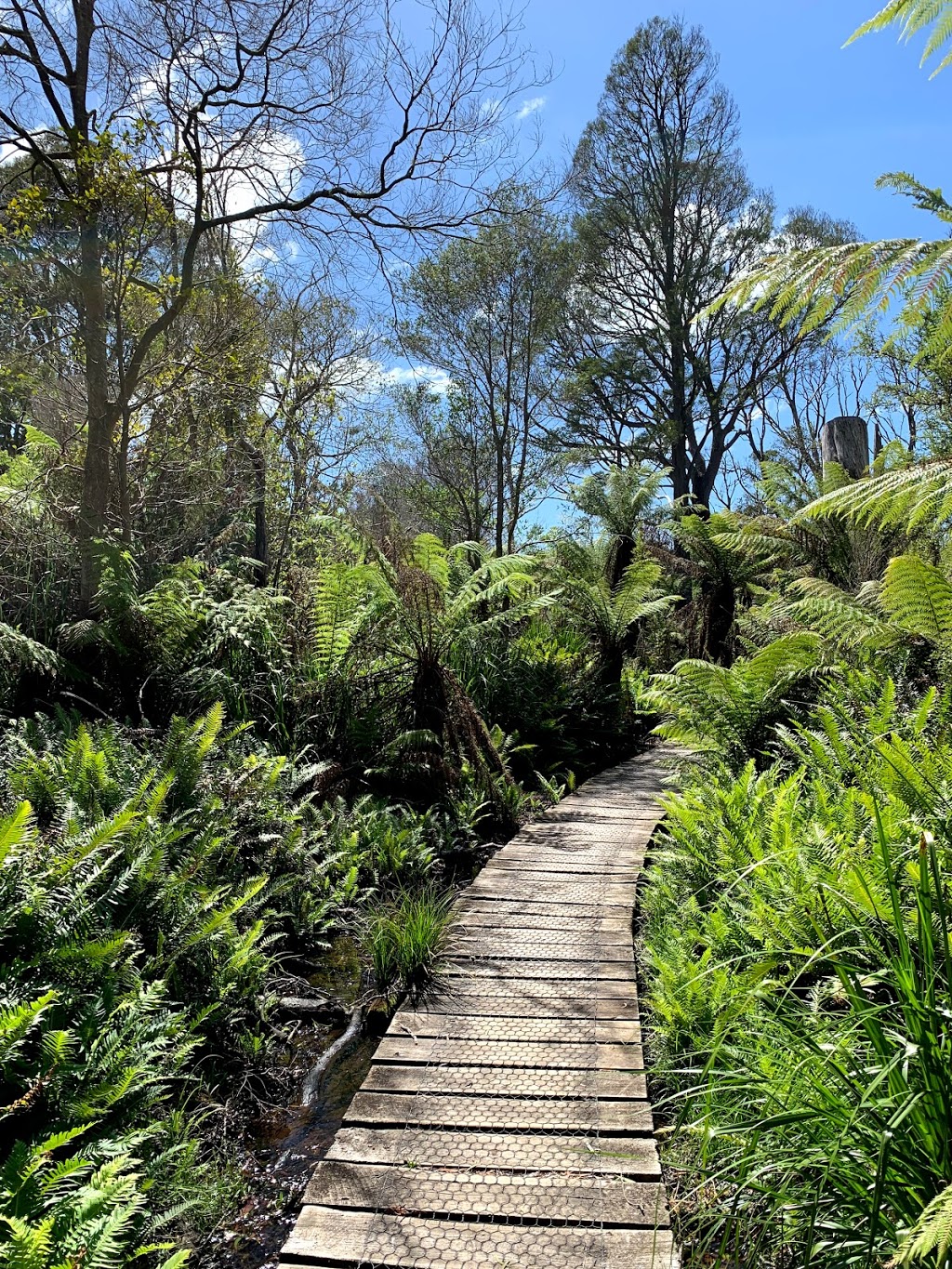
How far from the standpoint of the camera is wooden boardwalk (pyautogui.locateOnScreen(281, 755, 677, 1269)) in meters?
2.02

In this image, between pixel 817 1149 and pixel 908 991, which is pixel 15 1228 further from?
pixel 908 991

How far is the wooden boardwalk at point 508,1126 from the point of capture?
202 cm

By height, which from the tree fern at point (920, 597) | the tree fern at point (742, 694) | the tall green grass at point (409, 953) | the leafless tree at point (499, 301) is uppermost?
the leafless tree at point (499, 301)

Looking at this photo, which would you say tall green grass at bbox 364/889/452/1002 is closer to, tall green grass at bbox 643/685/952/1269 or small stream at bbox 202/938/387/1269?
small stream at bbox 202/938/387/1269

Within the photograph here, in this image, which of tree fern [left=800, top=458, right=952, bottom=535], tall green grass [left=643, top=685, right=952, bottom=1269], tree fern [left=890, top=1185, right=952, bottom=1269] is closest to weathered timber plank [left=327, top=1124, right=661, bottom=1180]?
tall green grass [left=643, top=685, right=952, bottom=1269]

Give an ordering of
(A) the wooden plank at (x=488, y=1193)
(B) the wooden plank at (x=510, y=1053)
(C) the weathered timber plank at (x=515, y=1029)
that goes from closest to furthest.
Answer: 1. (A) the wooden plank at (x=488, y=1193)
2. (B) the wooden plank at (x=510, y=1053)
3. (C) the weathered timber plank at (x=515, y=1029)

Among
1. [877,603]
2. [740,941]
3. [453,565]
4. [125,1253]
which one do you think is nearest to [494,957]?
[740,941]

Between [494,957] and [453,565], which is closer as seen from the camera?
[494,957]

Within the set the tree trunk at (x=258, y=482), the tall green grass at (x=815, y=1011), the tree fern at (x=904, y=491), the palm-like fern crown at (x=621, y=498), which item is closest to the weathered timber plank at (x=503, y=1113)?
the tall green grass at (x=815, y=1011)

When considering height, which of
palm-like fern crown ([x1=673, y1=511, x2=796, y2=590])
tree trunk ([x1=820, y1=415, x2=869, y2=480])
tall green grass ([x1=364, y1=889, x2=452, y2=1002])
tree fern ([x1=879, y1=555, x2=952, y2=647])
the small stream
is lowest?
the small stream

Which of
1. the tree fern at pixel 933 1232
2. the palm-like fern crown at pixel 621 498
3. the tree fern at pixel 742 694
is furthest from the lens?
the palm-like fern crown at pixel 621 498

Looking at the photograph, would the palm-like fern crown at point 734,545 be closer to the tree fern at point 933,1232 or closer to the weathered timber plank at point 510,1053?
the weathered timber plank at point 510,1053

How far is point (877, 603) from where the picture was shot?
5707 millimetres

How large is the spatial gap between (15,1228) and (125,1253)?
55 cm
